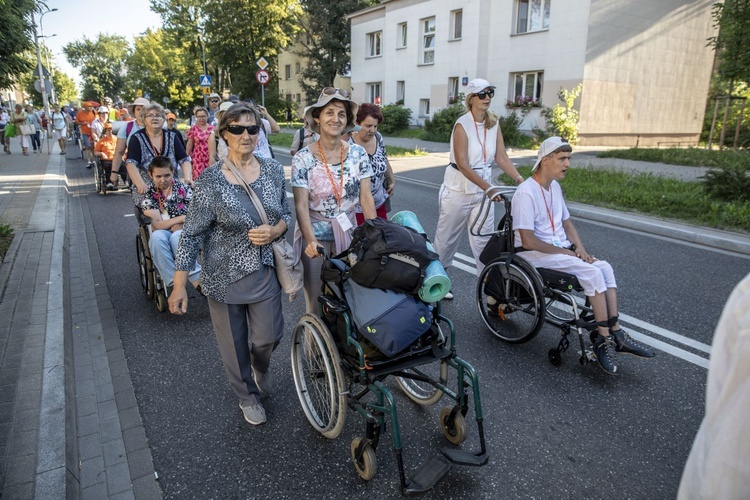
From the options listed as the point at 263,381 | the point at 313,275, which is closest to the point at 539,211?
the point at 313,275

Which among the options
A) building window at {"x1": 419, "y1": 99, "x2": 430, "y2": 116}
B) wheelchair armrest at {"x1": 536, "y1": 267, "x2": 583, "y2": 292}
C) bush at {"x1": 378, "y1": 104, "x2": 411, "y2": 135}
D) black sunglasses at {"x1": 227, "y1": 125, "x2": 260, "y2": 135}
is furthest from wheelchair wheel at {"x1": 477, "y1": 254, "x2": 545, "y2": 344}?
building window at {"x1": 419, "y1": 99, "x2": 430, "y2": 116}

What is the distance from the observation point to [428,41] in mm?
28000

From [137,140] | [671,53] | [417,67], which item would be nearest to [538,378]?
[137,140]

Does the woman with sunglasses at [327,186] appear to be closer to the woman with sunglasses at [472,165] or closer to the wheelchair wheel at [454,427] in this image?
the wheelchair wheel at [454,427]

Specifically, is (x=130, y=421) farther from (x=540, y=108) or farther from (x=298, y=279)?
(x=540, y=108)

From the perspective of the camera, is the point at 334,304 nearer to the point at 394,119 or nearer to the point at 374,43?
the point at 394,119

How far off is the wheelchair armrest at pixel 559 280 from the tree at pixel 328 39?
36581 millimetres

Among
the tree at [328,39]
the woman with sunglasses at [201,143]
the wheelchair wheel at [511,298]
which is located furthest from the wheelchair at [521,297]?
the tree at [328,39]

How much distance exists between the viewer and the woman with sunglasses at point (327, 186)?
332 cm

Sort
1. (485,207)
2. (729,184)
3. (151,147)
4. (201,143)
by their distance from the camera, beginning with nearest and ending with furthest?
(485,207), (151,147), (201,143), (729,184)

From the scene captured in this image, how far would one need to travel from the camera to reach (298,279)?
10.5 ft

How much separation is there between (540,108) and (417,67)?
9.12 m

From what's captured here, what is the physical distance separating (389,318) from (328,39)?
39701 mm

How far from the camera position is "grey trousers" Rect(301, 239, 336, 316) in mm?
3387
